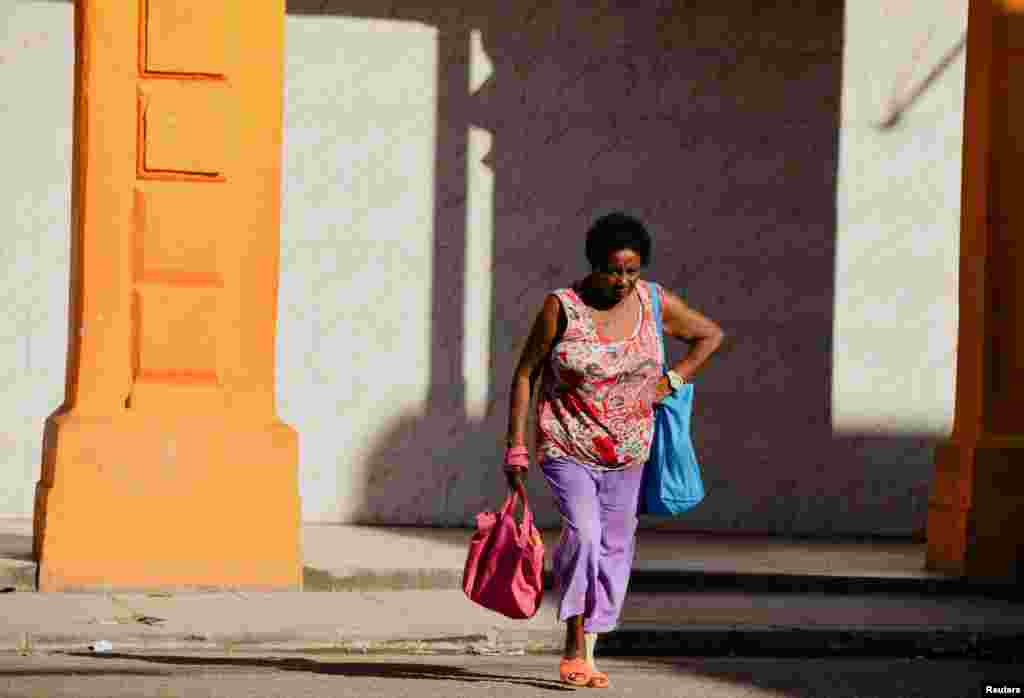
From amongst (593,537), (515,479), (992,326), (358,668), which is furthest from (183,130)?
(992,326)

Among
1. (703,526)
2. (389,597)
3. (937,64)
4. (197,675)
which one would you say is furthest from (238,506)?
(937,64)

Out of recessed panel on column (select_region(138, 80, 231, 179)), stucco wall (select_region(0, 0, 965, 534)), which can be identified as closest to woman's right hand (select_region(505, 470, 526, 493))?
recessed panel on column (select_region(138, 80, 231, 179))

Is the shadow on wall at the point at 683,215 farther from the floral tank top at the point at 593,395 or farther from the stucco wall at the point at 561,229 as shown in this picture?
the floral tank top at the point at 593,395

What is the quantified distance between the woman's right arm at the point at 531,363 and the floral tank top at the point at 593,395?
4cm

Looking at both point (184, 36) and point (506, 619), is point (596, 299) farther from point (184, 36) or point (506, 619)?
point (184, 36)

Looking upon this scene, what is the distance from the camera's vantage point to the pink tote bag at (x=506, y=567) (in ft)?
28.5

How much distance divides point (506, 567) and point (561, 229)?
6.21 m

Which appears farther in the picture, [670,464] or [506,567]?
[670,464]

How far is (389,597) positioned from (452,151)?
4.13 m

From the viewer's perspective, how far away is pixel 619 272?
8.70 meters

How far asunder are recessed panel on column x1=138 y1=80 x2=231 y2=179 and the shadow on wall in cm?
313

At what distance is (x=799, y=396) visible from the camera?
15109 mm

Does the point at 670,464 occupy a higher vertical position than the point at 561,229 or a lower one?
lower

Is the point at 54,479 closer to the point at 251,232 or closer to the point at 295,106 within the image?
the point at 251,232
